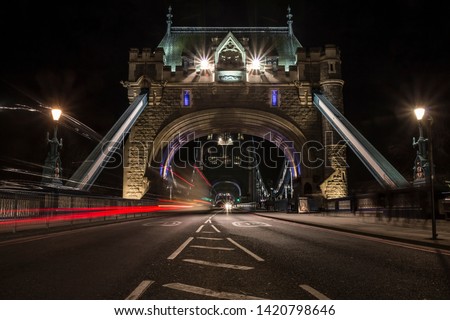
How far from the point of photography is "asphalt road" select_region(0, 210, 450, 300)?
157 inches

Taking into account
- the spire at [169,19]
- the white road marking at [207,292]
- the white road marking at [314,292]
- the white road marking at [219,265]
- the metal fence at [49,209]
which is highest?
the spire at [169,19]

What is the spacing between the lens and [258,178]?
3465 inches

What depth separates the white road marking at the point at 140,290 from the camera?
376cm

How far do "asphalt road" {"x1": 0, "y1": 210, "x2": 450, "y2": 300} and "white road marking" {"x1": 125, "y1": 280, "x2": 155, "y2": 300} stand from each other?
10mm

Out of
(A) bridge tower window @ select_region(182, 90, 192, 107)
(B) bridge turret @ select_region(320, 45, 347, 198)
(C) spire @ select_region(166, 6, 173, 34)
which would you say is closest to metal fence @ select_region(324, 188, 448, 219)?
(B) bridge turret @ select_region(320, 45, 347, 198)


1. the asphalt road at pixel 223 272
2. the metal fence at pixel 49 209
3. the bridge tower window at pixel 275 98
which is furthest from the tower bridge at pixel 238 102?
the asphalt road at pixel 223 272

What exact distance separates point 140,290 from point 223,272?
1.47 meters

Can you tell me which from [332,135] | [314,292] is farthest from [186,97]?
[314,292]

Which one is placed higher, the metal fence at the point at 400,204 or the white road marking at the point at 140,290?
the metal fence at the point at 400,204

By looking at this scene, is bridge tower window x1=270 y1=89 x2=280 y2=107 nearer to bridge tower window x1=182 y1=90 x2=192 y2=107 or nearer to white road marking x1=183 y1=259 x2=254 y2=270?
bridge tower window x1=182 y1=90 x2=192 y2=107

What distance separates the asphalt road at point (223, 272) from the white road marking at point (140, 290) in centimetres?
1

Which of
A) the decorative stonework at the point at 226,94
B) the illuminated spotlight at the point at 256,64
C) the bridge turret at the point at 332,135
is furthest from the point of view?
the illuminated spotlight at the point at 256,64

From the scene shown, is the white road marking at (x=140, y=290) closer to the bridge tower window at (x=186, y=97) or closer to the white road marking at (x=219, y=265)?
the white road marking at (x=219, y=265)

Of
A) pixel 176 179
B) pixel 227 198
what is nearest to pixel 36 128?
pixel 176 179
